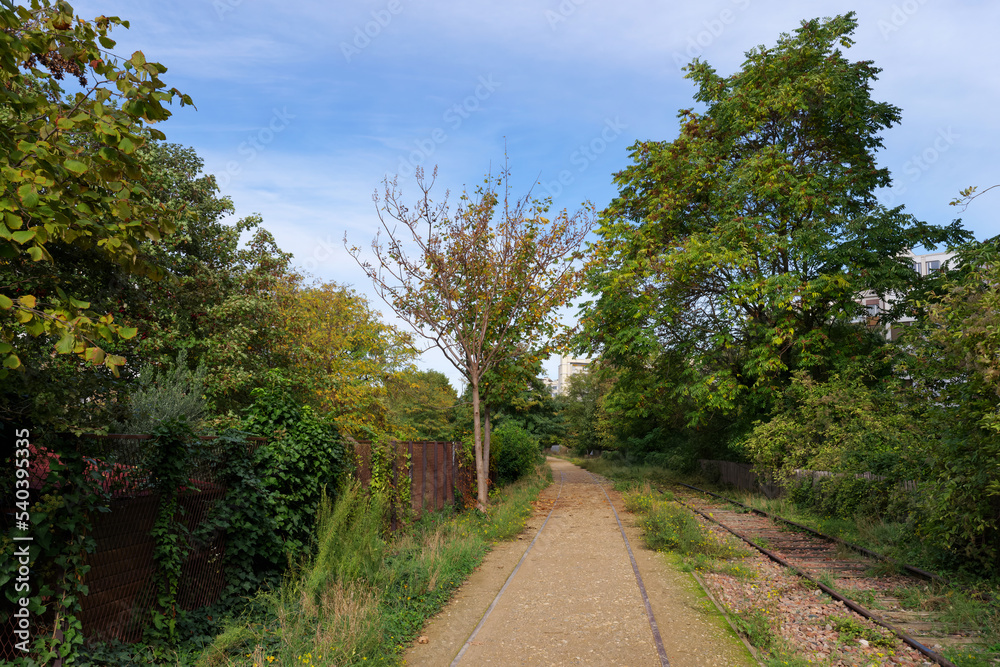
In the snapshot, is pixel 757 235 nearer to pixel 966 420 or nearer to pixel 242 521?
pixel 966 420

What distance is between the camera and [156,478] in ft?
18.7

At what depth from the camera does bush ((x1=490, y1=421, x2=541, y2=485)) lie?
939 inches

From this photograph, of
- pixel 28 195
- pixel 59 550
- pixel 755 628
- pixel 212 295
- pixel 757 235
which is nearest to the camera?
pixel 28 195

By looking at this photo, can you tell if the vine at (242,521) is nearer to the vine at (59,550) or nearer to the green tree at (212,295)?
the vine at (59,550)

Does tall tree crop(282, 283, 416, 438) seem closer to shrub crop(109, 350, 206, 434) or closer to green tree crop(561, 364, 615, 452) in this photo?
shrub crop(109, 350, 206, 434)

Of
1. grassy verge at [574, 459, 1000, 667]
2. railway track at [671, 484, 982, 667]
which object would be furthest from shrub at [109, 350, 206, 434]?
railway track at [671, 484, 982, 667]

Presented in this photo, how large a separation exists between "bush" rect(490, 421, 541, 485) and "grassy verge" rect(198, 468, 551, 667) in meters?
12.3

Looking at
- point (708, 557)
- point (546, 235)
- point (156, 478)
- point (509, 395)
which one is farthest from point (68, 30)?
point (509, 395)

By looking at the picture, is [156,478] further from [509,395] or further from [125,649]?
[509,395]

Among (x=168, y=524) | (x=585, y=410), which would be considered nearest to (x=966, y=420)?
(x=168, y=524)

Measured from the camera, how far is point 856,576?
381 inches

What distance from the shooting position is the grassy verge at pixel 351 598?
578 centimetres

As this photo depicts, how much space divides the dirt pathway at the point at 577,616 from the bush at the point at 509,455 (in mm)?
11257

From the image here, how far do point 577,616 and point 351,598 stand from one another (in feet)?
9.93
